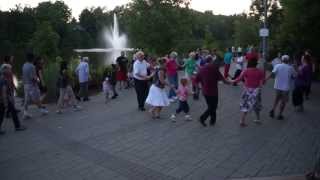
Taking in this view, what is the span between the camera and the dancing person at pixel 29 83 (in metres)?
14.4

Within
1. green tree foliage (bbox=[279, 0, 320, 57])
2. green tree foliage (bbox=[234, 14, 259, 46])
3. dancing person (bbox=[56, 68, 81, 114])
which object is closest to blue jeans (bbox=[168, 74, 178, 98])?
dancing person (bbox=[56, 68, 81, 114])

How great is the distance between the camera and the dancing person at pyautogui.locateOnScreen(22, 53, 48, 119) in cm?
1441

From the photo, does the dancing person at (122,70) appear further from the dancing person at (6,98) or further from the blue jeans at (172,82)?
the dancing person at (6,98)

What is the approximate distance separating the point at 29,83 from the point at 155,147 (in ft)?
19.1

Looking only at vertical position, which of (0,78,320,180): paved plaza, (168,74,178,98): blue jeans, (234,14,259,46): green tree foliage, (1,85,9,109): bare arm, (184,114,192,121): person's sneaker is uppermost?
(234,14,259,46): green tree foliage

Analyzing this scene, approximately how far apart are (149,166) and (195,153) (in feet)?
3.93

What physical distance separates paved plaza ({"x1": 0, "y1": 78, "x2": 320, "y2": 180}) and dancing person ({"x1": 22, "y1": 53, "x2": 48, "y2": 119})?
23.7 inches

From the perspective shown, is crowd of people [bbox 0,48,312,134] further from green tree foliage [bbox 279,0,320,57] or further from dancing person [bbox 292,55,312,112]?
green tree foliage [bbox 279,0,320,57]

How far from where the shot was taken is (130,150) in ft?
33.2

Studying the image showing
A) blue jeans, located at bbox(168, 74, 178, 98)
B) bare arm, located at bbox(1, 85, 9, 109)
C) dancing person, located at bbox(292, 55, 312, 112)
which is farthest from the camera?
blue jeans, located at bbox(168, 74, 178, 98)

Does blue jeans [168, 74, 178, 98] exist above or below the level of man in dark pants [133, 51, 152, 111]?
below

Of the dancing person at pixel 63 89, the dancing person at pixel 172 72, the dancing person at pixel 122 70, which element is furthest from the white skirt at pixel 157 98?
the dancing person at pixel 122 70

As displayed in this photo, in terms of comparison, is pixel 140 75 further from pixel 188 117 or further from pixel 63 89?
pixel 63 89

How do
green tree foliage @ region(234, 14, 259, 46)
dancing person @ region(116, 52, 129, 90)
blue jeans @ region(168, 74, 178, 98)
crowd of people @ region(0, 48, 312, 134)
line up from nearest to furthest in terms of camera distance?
crowd of people @ region(0, 48, 312, 134) → blue jeans @ region(168, 74, 178, 98) → dancing person @ region(116, 52, 129, 90) → green tree foliage @ region(234, 14, 259, 46)
